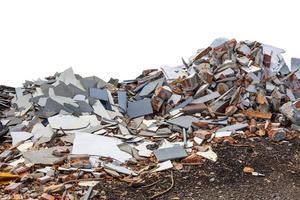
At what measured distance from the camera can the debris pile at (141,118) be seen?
28.5ft

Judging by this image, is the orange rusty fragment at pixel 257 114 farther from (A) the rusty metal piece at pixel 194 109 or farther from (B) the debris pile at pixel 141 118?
(A) the rusty metal piece at pixel 194 109

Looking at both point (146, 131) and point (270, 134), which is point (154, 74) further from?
point (270, 134)

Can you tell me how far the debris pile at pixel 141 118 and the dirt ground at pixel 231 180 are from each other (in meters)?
0.24

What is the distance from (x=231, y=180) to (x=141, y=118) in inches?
142

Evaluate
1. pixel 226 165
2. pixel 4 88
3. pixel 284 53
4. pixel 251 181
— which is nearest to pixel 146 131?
pixel 226 165

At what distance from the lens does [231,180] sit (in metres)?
8.31

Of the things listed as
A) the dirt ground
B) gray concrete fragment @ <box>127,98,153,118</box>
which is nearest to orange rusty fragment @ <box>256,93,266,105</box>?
the dirt ground

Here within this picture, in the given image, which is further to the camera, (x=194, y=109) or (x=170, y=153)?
(x=194, y=109)

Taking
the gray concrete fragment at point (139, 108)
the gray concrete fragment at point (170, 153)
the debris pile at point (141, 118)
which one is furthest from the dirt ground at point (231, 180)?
the gray concrete fragment at point (139, 108)

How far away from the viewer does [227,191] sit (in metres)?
7.96

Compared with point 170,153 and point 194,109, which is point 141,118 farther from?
point 170,153

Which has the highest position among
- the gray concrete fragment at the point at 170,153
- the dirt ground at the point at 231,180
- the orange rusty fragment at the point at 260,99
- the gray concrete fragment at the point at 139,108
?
the orange rusty fragment at the point at 260,99

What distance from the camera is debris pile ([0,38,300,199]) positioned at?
342 inches

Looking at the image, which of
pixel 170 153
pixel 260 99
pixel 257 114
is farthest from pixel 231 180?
pixel 260 99
